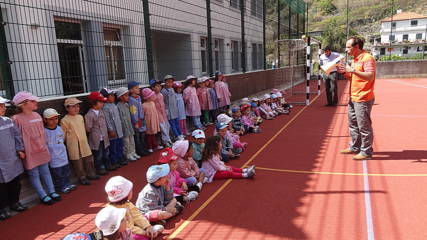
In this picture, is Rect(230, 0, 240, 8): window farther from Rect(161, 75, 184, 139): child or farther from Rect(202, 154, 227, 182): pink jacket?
Rect(202, 154, 227, 182): pink jacket

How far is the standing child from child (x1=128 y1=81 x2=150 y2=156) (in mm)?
594

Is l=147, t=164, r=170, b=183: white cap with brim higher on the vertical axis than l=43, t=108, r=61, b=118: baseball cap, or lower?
lower

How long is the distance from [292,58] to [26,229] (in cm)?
1842

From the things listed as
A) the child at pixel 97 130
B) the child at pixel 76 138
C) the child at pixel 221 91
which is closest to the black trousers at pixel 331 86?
the child at pixel 221 91

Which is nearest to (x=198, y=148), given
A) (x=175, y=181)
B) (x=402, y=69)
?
(x=175, y=181)

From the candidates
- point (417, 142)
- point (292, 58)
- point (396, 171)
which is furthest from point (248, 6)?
point (396, 171)

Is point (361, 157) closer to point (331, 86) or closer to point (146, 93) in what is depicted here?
point (146, 93)

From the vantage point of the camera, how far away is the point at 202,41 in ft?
48.5

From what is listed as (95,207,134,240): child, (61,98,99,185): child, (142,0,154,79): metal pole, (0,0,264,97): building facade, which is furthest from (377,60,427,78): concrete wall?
(95,207,134,240): child

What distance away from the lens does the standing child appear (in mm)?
7117

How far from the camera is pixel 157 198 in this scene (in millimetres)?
3811

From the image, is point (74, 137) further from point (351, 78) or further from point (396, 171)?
point (396, 171)

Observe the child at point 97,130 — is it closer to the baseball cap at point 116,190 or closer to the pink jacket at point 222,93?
the baseball cap at point 116,190

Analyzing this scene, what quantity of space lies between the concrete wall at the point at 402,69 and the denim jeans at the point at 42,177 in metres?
26.0
